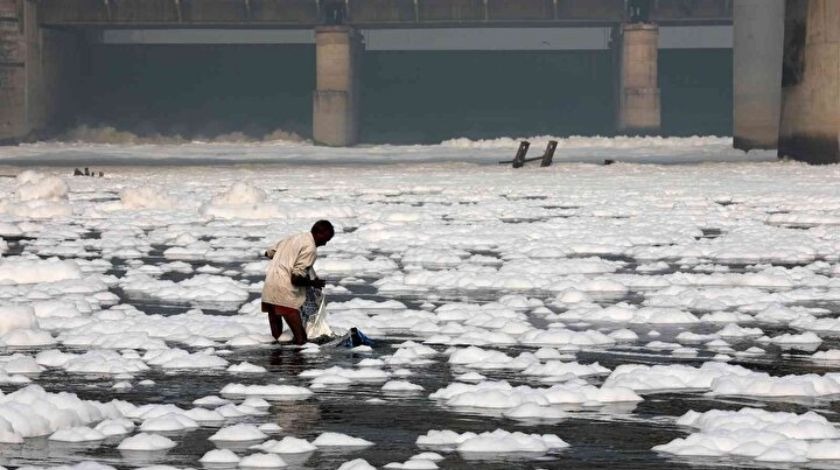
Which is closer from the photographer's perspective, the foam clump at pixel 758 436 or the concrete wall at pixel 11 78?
the foam clump at pixel 758 436

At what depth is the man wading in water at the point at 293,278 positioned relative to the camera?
39.2ft

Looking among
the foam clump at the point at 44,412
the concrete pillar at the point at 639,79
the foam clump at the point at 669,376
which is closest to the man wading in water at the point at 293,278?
the foam clump at the point at 669,376

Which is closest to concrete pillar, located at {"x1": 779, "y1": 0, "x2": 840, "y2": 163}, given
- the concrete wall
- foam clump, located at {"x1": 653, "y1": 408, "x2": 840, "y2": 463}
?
foam clump, located at {"x1": 653, "y1": 408, "x2": 840, "y2": 463}

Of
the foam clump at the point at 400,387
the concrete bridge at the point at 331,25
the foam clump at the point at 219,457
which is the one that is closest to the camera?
the foam clump at the point at 219,457

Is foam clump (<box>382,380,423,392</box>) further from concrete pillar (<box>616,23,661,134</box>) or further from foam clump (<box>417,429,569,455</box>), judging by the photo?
Result: concrete pillar (<box>616,23,661,134</box>)

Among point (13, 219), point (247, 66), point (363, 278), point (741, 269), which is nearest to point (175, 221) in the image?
point (13, 219)

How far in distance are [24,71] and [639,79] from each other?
28.0 m

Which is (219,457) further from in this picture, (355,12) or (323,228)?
(355,12)

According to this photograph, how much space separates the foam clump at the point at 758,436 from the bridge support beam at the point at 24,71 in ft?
216

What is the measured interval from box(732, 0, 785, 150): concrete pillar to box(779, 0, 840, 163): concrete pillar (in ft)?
33.7

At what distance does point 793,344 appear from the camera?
39.9 ft

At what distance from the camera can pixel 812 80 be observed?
44.5m

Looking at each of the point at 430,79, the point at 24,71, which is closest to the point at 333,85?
the point at 430,79

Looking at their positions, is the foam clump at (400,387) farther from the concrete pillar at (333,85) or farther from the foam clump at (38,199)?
the concrete pillar at (333,85)
